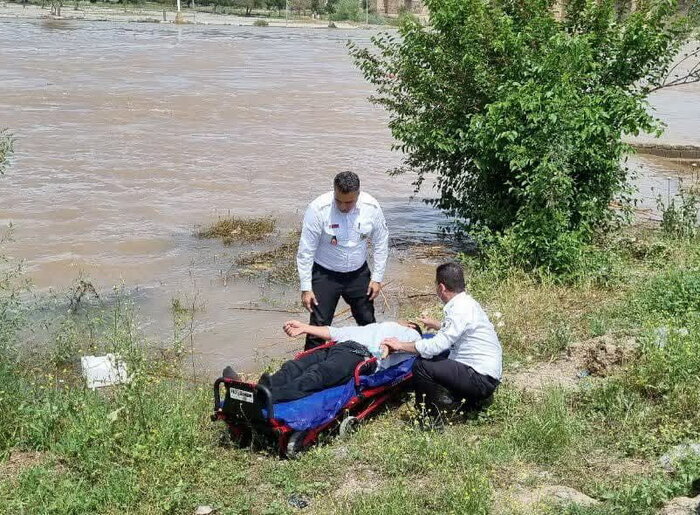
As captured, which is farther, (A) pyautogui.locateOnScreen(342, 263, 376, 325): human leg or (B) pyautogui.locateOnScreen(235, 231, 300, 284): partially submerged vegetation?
(B) pyautogui.locateOnScreen(235, 231, 300, 284): partially submerged vegetation

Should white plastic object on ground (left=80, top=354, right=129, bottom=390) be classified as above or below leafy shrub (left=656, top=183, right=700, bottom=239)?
below

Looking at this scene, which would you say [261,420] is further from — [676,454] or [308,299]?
[676,454]

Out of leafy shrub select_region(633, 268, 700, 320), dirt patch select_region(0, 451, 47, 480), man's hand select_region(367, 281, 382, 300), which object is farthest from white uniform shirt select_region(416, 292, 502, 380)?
dirt patch select_region(0, 451, 47, 480)

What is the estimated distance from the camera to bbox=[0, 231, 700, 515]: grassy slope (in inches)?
176

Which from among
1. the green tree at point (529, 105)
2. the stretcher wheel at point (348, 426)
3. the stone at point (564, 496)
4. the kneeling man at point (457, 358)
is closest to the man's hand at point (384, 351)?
the kneeling man at point (457, 358)

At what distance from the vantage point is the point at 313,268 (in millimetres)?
6664

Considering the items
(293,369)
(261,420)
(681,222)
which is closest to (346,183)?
(293,369)

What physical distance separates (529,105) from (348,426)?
4.85 m

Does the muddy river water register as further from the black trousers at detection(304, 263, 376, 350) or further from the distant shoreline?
the distant shoreline

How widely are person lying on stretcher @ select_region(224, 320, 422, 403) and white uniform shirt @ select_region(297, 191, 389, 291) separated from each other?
0.55m

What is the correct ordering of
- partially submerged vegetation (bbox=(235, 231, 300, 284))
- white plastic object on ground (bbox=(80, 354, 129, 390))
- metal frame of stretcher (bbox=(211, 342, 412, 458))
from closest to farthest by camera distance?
metal frame of stretcher (bbox=(211, 342, 412, 458)) → white plastic object on ground (bbox=(80, 354, 129, 390)) → partially submerged vegetation (bbox=(235, 231, 300, 284))

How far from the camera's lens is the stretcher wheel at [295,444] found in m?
5.06

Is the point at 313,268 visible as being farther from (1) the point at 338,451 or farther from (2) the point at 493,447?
(2) the point at 493,447

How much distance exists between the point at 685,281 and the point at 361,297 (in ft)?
9.67
